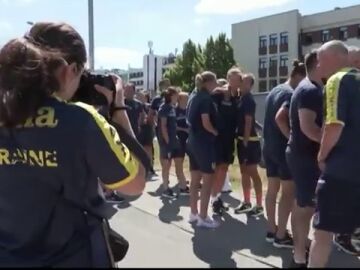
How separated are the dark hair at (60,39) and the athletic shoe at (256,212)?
19.0 feet

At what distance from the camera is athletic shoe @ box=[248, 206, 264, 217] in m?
7.61

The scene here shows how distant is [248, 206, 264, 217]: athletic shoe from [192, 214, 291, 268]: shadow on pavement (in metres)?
0.22

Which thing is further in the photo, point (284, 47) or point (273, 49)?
point (273, 49)

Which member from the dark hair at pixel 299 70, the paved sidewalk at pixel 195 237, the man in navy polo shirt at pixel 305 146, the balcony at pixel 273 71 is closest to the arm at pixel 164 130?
the paved sidewalk at pixel 195 237

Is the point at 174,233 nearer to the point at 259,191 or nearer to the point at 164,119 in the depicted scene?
the point at 259,191

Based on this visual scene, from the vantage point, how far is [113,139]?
1.97m

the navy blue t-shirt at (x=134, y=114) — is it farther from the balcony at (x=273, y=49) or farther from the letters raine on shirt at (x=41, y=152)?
the balcony at (x=273, y=49)

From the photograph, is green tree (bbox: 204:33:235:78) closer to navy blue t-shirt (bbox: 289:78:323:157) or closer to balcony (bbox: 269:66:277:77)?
balcony (bbox: 269:66:277:77)

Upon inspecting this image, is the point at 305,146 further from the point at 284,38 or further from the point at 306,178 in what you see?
the point at 284,38

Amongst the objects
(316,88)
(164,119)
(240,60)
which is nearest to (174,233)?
(316,88)

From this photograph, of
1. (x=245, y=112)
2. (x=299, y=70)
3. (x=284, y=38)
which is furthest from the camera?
(x=284, y=38)

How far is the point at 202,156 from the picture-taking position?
714cm

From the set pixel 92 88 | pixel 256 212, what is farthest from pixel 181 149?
pixel 92 88

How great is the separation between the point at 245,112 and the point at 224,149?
689mm
